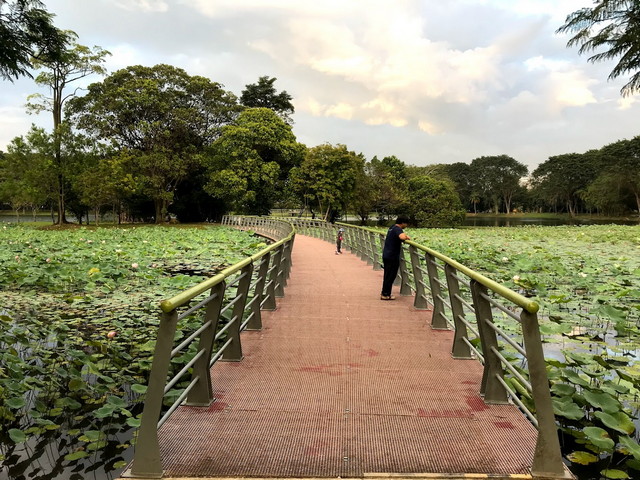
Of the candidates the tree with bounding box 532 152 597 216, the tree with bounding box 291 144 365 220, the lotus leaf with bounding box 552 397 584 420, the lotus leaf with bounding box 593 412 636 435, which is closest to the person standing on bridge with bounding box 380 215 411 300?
the lotus leaf with bounding box 552 397 584 420

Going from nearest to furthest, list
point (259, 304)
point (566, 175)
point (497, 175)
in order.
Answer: point (259, 304), point (566, 175), point (497, 175)

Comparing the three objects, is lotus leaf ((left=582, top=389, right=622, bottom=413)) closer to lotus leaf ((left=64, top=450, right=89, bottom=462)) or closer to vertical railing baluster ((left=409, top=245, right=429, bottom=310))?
vertical railing baluster ((left=409, top=245, right=429, bottom=310))

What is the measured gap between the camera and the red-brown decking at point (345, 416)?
217 cm

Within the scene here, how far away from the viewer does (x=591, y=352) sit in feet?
15.1

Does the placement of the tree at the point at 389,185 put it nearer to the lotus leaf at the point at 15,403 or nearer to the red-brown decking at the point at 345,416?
the red-brown decking at the point at 345,416

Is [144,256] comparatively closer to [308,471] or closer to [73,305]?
[73,305]

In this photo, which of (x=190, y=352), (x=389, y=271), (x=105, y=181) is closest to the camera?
(x=190, y=352)

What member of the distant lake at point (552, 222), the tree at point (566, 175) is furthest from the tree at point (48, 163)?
the tree at point (566, 175)

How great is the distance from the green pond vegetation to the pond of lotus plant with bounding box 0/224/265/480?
13 mm

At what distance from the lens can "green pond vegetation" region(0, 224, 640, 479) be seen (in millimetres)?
2844

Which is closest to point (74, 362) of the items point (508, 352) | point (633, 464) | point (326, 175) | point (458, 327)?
point (458, 327)

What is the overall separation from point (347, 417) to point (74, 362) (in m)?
3.00

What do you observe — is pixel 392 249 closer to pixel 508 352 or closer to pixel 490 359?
pixel 508 352

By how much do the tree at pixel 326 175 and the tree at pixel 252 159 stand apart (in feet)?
5.14
